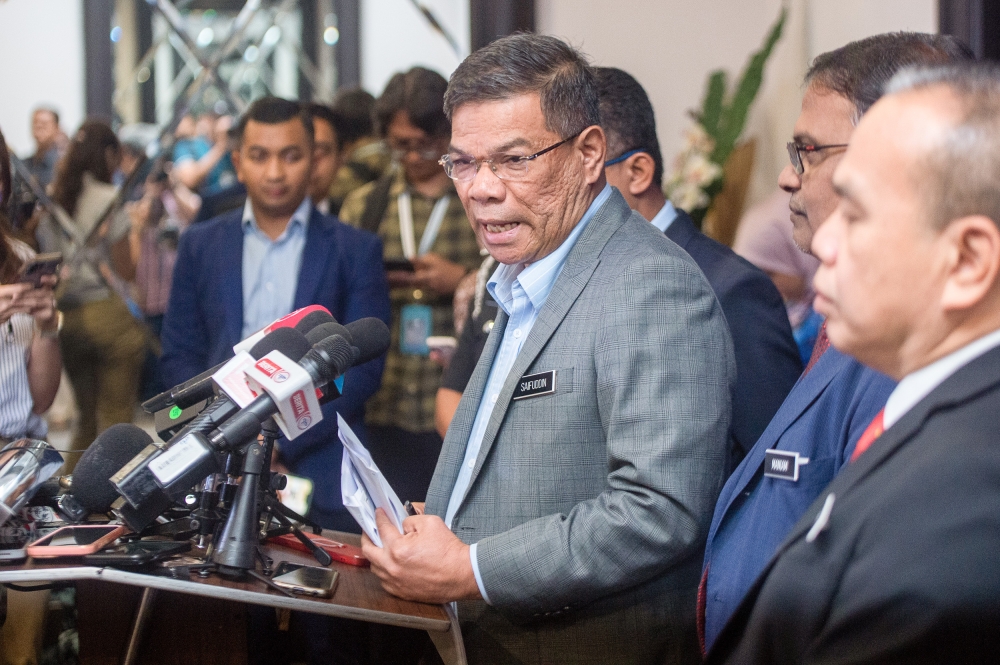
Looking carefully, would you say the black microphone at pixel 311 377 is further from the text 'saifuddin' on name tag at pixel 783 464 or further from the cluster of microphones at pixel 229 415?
the text 'saifuddin' on name tag at pixel 783 464

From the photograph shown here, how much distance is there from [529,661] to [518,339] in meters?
0.55

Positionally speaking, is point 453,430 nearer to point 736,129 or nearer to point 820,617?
point 820,617

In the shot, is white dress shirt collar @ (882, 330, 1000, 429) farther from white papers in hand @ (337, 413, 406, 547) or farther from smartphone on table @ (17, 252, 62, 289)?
smartphone on table @ (17, 252, 62, 289)

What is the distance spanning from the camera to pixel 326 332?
1.56 m

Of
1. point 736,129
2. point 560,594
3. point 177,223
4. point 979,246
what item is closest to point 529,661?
point 560,594

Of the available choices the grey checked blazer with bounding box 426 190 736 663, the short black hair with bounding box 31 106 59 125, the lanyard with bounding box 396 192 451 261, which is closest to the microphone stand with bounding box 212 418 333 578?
the grey checked blazer with bounding box 426 190 736 663

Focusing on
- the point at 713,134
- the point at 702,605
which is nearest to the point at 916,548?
the point at 702,605

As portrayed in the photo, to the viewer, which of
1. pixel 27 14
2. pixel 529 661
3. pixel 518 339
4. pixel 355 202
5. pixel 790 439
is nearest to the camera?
pixel 790 439

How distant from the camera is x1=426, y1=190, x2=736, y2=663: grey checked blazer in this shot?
144 cm

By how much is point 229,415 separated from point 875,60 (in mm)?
1162

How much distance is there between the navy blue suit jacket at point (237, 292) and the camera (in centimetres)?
293

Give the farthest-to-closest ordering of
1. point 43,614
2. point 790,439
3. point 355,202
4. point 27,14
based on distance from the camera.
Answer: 1. point 27,14
2. point 355,202
3. point 43,614
4. point 790,439

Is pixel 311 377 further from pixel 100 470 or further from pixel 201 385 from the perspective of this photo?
pixel 100 470

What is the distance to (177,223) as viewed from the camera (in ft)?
15.7
